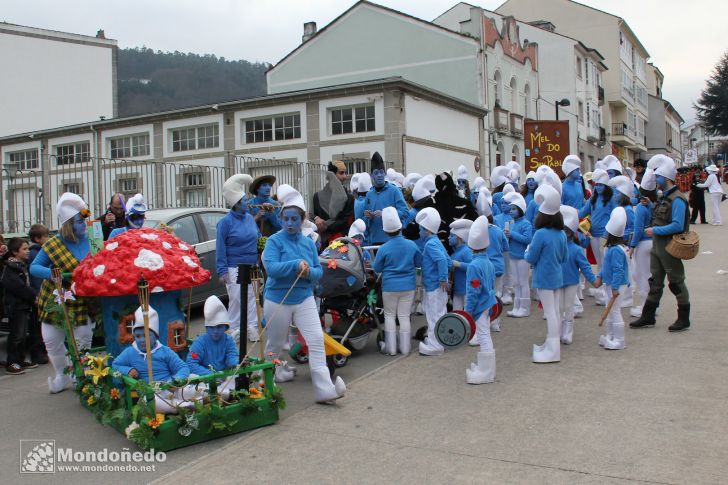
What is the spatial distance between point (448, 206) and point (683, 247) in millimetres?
2944

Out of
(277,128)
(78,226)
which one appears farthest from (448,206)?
(277,128)

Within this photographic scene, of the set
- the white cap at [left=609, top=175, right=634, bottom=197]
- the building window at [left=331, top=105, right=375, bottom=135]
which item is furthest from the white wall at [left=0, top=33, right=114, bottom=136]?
the white cap at [left=609, top=175, right=634, bottom=197]

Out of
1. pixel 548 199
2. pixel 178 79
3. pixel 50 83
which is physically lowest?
A: pixel 548 199

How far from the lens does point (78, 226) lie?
663cm

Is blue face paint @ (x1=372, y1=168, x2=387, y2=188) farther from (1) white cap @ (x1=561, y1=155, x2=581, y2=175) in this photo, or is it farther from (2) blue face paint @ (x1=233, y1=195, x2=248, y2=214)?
(1) white cap @ (x1=561, y1=155, x2=581, y2=175)

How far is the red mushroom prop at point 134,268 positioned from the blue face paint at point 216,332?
1.50 feet

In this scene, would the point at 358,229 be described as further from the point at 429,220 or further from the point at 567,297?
the point at 567,297

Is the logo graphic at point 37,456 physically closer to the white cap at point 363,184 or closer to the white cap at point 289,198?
the white cap at point 289,198

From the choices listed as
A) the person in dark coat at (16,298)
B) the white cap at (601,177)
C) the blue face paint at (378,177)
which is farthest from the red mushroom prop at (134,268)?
the white cap at (601,177)

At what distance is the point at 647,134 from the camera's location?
67.9 m

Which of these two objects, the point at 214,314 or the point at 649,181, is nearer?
the point at 214,314

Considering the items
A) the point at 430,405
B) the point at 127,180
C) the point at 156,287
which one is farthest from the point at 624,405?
the point at 127,180

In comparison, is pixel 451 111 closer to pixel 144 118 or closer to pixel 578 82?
pixel 144 118

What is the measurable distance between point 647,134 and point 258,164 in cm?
5954
